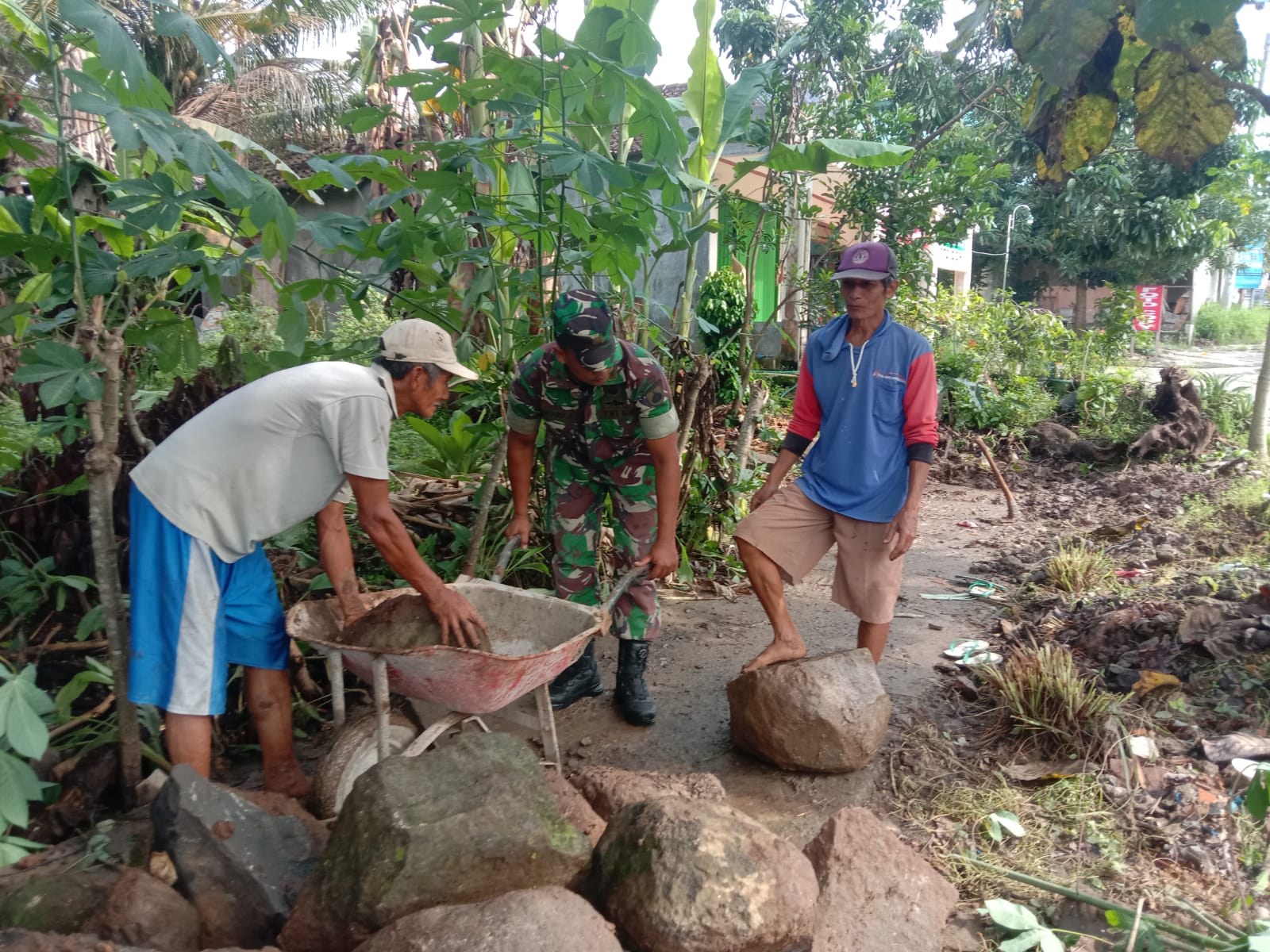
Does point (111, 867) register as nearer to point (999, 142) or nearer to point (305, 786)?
point (305, 786)

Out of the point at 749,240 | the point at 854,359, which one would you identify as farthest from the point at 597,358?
the point at 749,240

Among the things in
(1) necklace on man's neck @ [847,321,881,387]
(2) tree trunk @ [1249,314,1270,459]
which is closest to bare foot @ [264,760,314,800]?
(1) necklace on man's neck @ [847,321,881,387]

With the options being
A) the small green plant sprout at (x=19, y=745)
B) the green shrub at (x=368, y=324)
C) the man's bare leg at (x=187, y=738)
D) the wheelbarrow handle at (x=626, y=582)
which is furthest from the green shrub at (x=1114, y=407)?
the small green plant sprout at (x=19, y=745)

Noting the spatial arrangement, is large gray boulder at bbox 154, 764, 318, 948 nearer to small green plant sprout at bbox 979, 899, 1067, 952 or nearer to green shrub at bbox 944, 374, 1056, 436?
small green plant sprout at bbox 979, 899, 1067, 952

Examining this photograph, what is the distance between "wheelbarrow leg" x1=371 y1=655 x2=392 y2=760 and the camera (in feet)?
7.98

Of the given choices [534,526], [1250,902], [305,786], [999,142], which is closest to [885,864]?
[1250,902]

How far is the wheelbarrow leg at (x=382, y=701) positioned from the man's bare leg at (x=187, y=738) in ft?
1.83

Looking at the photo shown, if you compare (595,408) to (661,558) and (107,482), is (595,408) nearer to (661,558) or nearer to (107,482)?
(661,558)

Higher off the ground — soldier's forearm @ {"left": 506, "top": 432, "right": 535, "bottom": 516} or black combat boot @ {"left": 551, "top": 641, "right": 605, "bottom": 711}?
soldier's forearm @ {"left": 506, "top": 432, "right": 535, "bottom": 516}

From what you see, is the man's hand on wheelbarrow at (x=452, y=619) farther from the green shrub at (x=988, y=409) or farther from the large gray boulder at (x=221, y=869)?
the green shrub at (x=988, y=409)

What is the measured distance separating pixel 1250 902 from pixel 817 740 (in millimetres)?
1242

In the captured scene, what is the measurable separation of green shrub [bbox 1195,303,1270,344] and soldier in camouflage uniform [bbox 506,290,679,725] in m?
28.8

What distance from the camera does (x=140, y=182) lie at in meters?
2.52

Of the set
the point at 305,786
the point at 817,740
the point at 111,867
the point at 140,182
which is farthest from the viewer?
the point at 817,740
